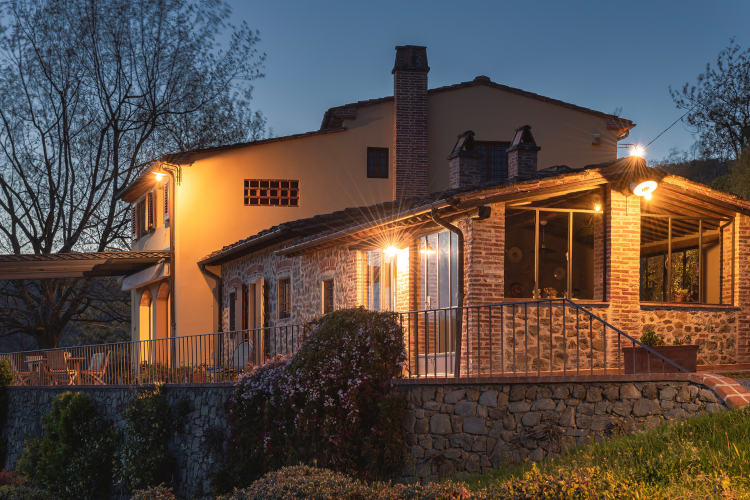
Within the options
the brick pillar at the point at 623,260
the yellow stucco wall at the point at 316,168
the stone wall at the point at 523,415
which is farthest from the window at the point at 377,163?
the stone wall at the point at 523,415

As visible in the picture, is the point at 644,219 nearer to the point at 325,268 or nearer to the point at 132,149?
the point at 325,268

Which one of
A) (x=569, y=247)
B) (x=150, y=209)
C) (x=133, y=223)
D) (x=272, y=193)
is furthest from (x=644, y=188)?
(x=133, y=223)

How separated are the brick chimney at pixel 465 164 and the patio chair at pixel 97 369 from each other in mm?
8880

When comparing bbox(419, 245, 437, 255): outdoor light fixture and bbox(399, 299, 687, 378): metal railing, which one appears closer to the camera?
bbox(399, 299, 687, 378): metal railing

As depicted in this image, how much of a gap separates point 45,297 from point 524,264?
20826 mm

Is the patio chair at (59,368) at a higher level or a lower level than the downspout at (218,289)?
lower

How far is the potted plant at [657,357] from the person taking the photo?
1169cm

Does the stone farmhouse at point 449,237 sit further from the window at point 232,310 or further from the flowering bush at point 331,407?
the flowering bush at point 331,407

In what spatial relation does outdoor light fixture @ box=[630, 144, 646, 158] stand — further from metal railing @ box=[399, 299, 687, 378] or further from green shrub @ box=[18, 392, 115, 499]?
green shrub @ box=[18, 392, 115, 499]

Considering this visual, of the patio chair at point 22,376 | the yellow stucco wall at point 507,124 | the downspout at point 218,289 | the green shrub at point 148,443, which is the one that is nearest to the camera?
the green shrub at point 148,443

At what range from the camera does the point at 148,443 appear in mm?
14211

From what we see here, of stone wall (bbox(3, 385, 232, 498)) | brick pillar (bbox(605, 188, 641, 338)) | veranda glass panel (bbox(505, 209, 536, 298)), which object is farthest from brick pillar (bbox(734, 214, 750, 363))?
stone wall (bbox(3, 385, 232, 498))

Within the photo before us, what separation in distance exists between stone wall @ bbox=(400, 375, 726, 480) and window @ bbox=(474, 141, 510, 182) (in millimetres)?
12788

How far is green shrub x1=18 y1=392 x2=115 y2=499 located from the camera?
51.1ft
